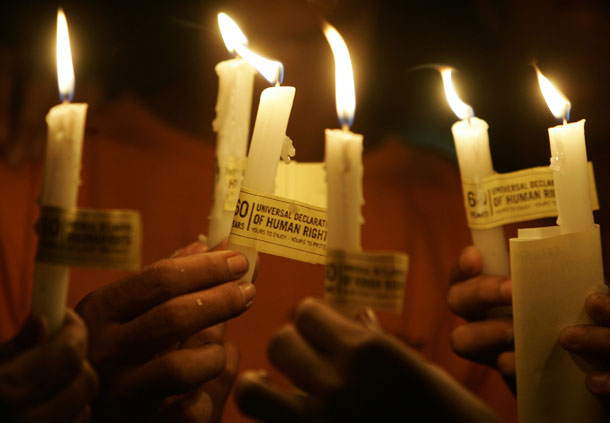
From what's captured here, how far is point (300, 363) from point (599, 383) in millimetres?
338

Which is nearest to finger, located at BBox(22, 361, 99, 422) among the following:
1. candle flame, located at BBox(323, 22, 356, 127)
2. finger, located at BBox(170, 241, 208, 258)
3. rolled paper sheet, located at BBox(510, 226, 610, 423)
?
finger, located at BBox(170, 241, 208, 258)

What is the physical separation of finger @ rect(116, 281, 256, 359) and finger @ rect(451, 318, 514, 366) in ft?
1.20

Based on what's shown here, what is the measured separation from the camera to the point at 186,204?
2.73 ft

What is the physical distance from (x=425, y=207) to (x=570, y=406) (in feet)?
1.50

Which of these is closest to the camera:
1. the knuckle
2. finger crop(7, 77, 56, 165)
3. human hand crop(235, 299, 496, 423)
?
human hand crop(235, 299, 496, 423)

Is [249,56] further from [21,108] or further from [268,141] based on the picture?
[21,108]

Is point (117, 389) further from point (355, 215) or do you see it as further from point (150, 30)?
point (150, 30)

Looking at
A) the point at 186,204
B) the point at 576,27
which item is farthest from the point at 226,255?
the point at 576,27

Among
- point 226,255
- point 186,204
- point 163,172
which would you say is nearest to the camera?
point 226,255

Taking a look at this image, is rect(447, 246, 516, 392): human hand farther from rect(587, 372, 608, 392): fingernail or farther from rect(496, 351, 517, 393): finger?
rect(587, 372, 608, 392): fingernail

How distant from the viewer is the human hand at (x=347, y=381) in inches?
16.2

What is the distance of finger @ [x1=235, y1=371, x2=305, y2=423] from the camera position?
43 centimetres

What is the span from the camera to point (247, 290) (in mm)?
565

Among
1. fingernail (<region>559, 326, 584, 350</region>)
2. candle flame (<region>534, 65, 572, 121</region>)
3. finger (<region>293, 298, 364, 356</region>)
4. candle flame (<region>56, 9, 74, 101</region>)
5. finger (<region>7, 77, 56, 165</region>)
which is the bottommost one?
fingernail (<region>559, 326, 584, 350</region>)
